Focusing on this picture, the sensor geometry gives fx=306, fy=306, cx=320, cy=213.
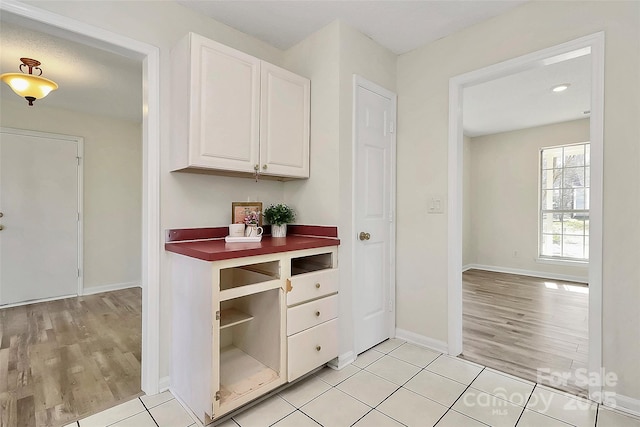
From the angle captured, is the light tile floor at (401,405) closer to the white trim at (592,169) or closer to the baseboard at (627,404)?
the baseboard at (627,404)

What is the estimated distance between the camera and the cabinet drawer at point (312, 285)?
1.87m

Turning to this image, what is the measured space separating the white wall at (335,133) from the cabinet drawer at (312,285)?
0.45ft

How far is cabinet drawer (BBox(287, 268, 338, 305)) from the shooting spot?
1866mm

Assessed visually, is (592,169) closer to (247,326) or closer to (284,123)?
(284,123)

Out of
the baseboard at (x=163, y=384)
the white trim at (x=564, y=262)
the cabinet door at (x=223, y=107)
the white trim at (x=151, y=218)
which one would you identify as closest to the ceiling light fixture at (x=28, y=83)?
the white trim at (x=151, y=218)

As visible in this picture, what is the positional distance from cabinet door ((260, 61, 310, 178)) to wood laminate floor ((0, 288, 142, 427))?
5.58 feet

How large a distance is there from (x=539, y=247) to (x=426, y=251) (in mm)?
3906

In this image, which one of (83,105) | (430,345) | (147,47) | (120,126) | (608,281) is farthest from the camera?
(120,126)

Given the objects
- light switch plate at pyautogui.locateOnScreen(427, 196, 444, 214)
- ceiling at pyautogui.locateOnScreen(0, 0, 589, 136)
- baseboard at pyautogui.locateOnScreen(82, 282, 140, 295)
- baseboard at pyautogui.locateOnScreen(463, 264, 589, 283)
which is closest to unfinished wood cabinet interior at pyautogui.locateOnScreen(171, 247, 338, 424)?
light switch plate at pyautogui.locateOnScreen(427, 196, 444, 214)

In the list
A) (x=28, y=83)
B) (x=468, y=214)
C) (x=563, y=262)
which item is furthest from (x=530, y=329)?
(x=28, y=83)

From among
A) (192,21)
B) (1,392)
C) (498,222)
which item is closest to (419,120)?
(192,21)

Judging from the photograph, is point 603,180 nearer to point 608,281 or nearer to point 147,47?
point 608,281

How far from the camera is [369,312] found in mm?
2471

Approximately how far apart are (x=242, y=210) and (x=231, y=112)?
0.71 metres
